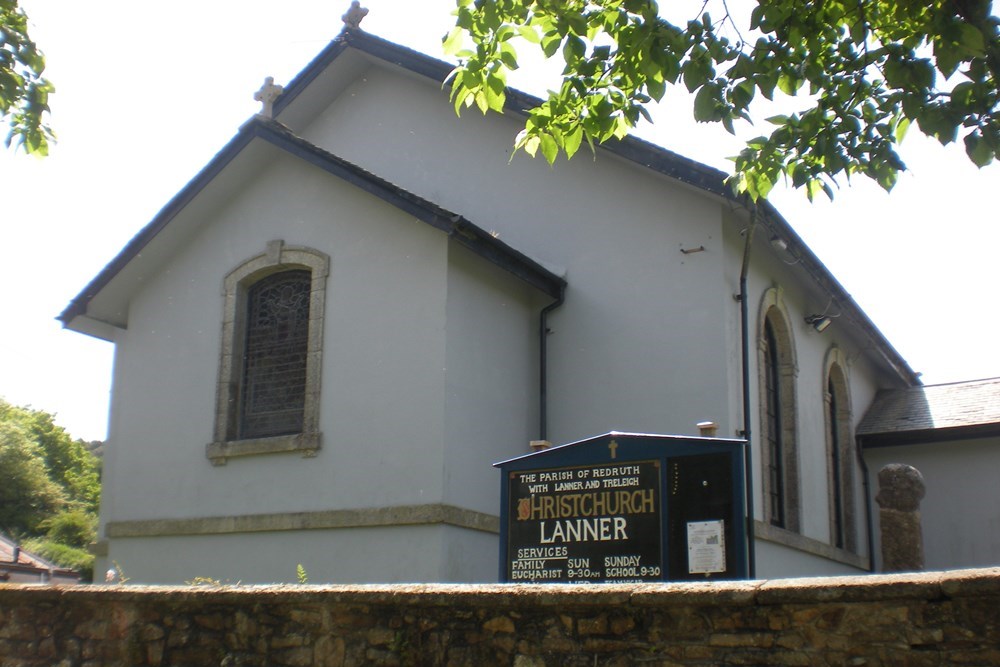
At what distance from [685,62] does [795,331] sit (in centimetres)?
870

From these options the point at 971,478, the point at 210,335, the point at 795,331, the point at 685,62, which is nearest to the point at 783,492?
the point at 795,331

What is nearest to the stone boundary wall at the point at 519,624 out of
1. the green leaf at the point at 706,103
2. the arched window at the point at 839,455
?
the green leaf at the point at 706,103

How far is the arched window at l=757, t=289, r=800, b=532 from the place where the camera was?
1439cm

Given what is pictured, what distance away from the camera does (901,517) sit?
12.6 m

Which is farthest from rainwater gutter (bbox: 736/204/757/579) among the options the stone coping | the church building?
the stone coping

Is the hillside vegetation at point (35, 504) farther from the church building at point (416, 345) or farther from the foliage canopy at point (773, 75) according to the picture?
the foliage canopy at point (773, 75)

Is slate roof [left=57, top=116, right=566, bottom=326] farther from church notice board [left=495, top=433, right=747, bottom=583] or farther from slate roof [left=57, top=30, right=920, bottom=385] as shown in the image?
church notice board [left=495, top=433, right=747, bottom=583]

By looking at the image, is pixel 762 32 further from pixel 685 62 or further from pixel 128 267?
pixel 128 267

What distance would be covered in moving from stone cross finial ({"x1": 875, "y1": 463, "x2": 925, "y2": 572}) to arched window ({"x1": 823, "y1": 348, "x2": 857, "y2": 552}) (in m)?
3.69

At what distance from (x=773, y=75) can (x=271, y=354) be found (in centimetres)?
751

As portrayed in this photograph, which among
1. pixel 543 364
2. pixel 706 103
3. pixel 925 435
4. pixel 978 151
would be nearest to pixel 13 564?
pixel 543 364

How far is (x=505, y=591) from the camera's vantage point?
602cm

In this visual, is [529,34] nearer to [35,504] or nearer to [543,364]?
[543,364]

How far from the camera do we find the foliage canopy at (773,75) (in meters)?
6.91
